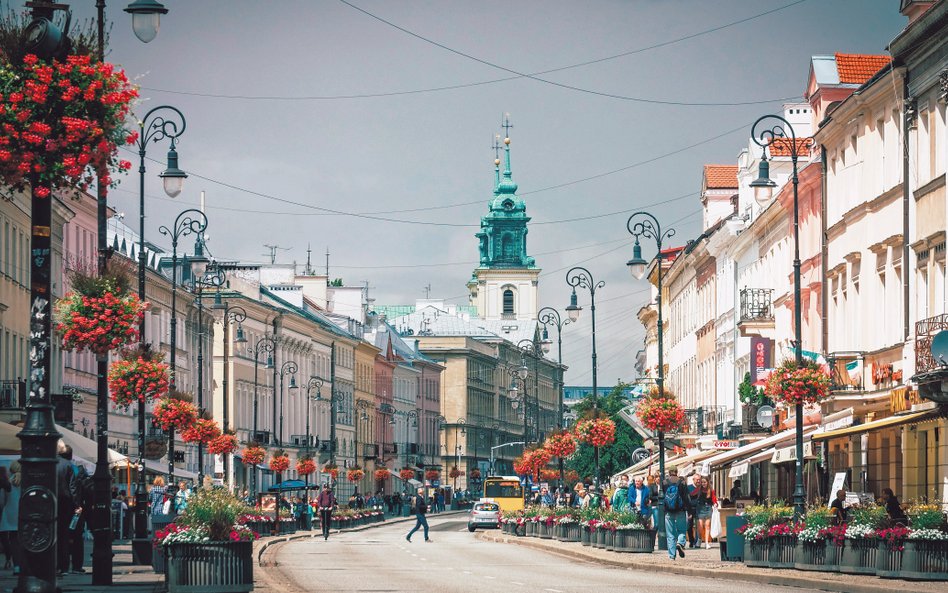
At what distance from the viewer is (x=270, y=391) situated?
4624 inches

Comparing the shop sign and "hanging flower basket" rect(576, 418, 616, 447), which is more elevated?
"hanging flower basket" rect(576, 418, 616, 447)

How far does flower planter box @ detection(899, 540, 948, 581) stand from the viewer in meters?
25.0

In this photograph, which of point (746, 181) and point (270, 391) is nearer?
point (746, 181)

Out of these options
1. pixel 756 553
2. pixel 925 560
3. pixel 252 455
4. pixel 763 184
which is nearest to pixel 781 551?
pixel 756 553

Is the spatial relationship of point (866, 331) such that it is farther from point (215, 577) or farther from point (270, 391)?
point (270, 391)

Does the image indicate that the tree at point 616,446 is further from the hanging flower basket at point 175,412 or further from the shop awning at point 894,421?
the shop awning at point 894,421

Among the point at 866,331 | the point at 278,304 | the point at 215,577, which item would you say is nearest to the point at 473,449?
the point at 278,304

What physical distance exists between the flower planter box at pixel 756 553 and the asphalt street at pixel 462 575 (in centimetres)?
143

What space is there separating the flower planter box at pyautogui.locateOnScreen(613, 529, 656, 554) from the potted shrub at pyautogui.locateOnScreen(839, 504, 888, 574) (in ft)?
40.4

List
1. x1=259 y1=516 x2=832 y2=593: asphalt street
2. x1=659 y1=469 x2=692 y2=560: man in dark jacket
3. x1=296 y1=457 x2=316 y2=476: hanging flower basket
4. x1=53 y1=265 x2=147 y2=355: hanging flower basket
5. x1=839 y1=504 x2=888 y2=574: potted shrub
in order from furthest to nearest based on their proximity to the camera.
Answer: x1=296 y1=457 x2=316 y2=476: hanging flower basket, x1=659 y1=469 x2=692 y2=560: man in dark jacket, x1=53 y1=265 x2=147 y2=355: hanging flower basket, x1=839 y1=504 x2=888 y2=574: potted shrub, x1=259 y1=516 x2=832 y2=593: asphalt street

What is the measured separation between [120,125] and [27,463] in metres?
3.86

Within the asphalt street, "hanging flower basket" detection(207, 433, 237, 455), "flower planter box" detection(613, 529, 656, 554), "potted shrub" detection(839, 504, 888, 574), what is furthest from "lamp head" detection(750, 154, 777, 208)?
"hanging flower basket" detection(207, 433, 237, 455)

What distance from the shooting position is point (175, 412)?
49.0m

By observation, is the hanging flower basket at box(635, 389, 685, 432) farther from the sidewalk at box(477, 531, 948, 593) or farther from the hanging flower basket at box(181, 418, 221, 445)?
the hanging flower basket at box(181, 418, 221, 445)
